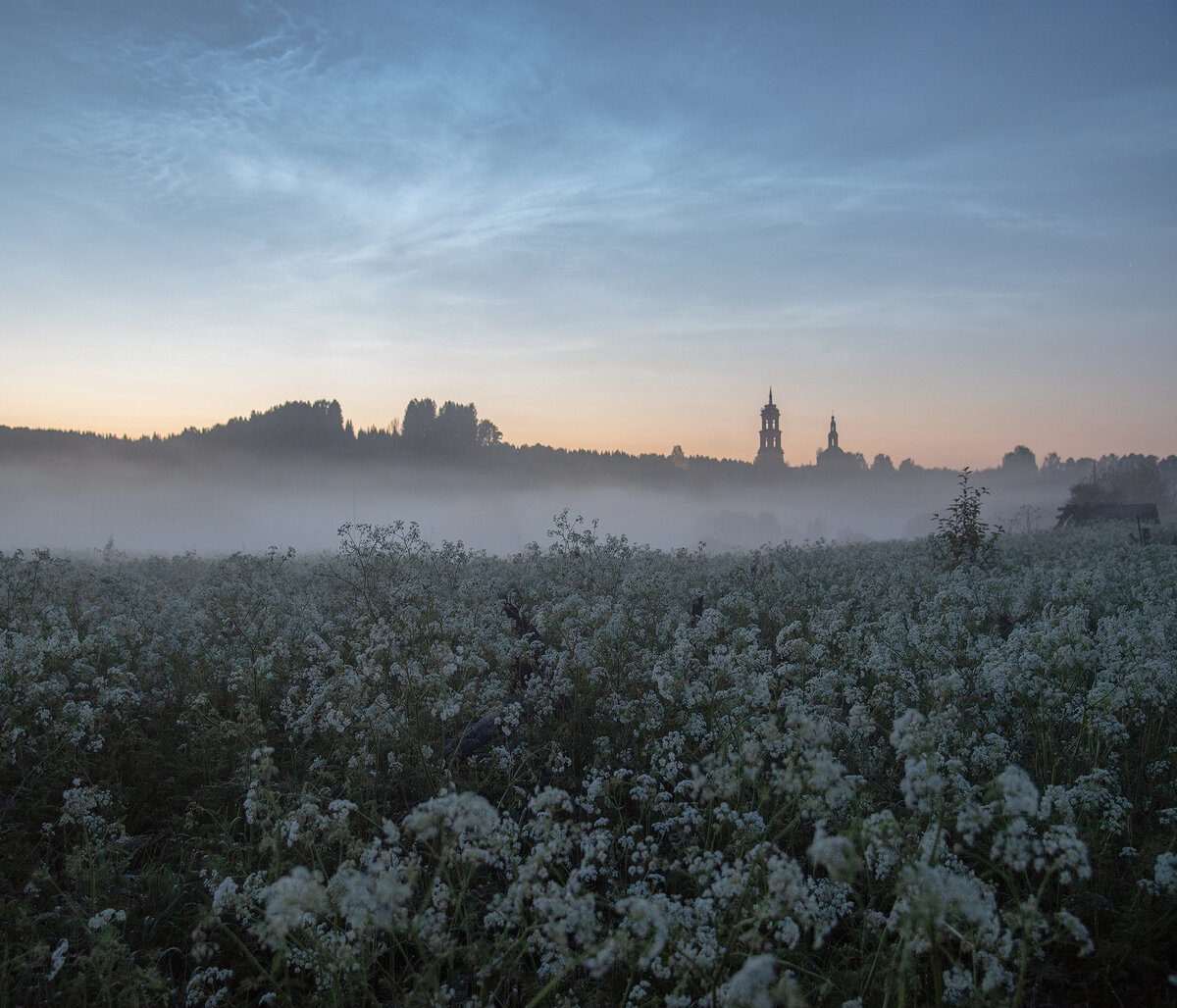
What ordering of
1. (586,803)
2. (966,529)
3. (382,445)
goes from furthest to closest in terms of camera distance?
1. (382,445)
2. (966,529)
3. (586,803)

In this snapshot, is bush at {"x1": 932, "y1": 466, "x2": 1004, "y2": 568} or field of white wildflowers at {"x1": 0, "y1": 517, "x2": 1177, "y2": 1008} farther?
bush at {"x1": 932, "y1": 466, "x2": 1004, "y2": 568}

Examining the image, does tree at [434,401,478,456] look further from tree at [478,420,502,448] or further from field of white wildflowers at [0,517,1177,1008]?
field of white wildflowers at [0,517,1177,1008]

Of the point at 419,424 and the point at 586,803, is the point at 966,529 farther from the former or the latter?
the point at 419,424

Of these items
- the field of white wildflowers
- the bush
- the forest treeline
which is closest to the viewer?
the field of white wildflowers

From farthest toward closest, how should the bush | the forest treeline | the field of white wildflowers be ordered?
the forest treeline
the bush
the field of white wildflowers

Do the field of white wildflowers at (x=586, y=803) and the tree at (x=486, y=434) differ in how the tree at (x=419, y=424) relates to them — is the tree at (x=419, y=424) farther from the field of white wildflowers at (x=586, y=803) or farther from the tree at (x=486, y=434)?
the field of white wildflowers at (x=586, y=803)

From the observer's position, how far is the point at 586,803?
5.12 meters

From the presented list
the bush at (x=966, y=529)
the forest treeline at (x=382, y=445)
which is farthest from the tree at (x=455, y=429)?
the bush at (x=966, y=529)

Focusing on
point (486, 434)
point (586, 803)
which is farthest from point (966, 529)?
point (486, 434)

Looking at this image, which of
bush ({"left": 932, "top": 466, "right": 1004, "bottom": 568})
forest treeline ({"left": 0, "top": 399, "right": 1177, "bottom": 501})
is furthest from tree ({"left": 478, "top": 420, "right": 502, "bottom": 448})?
bush ({"left": 932, "top": 466, "right": 1004, "bottom": 568})

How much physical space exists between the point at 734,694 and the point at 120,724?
6501 millimetres

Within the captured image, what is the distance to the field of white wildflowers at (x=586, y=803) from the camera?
3.25 meters

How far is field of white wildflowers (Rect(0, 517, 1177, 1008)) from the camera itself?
3248 mm

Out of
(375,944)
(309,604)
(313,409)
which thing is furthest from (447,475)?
(375,944)
